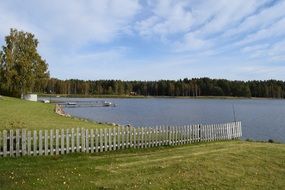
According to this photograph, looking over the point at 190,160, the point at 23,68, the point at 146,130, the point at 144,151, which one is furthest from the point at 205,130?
the point at 23,68

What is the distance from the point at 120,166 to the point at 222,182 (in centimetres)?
337

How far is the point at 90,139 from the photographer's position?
16.0m

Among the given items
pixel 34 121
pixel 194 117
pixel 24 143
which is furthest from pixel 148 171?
pixel 194 117

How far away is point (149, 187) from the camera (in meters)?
10.0

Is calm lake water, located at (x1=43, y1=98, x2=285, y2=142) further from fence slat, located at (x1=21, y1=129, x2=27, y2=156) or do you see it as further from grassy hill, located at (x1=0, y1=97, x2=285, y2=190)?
fence slat, located at (x1=21, y1=129, x2=27, y2=156)

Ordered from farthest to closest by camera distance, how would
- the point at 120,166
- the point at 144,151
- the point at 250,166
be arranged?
the point at 144,151
the point at 250,166
the point at 120,166

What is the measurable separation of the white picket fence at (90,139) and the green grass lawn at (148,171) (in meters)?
0.58

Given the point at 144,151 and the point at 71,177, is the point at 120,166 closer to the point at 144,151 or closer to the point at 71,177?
the point at 71,177

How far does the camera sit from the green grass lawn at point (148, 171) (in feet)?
33.3

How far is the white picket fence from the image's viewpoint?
14.1 metres

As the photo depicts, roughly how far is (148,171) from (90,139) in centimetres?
493

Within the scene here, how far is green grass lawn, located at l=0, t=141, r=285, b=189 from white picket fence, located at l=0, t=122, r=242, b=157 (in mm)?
582

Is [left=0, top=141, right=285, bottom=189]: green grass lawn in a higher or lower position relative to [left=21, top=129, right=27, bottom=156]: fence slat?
lower

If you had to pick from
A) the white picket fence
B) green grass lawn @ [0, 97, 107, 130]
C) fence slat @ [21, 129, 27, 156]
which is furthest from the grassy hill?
green grass lawn @ [0, 97, 107, 130]
